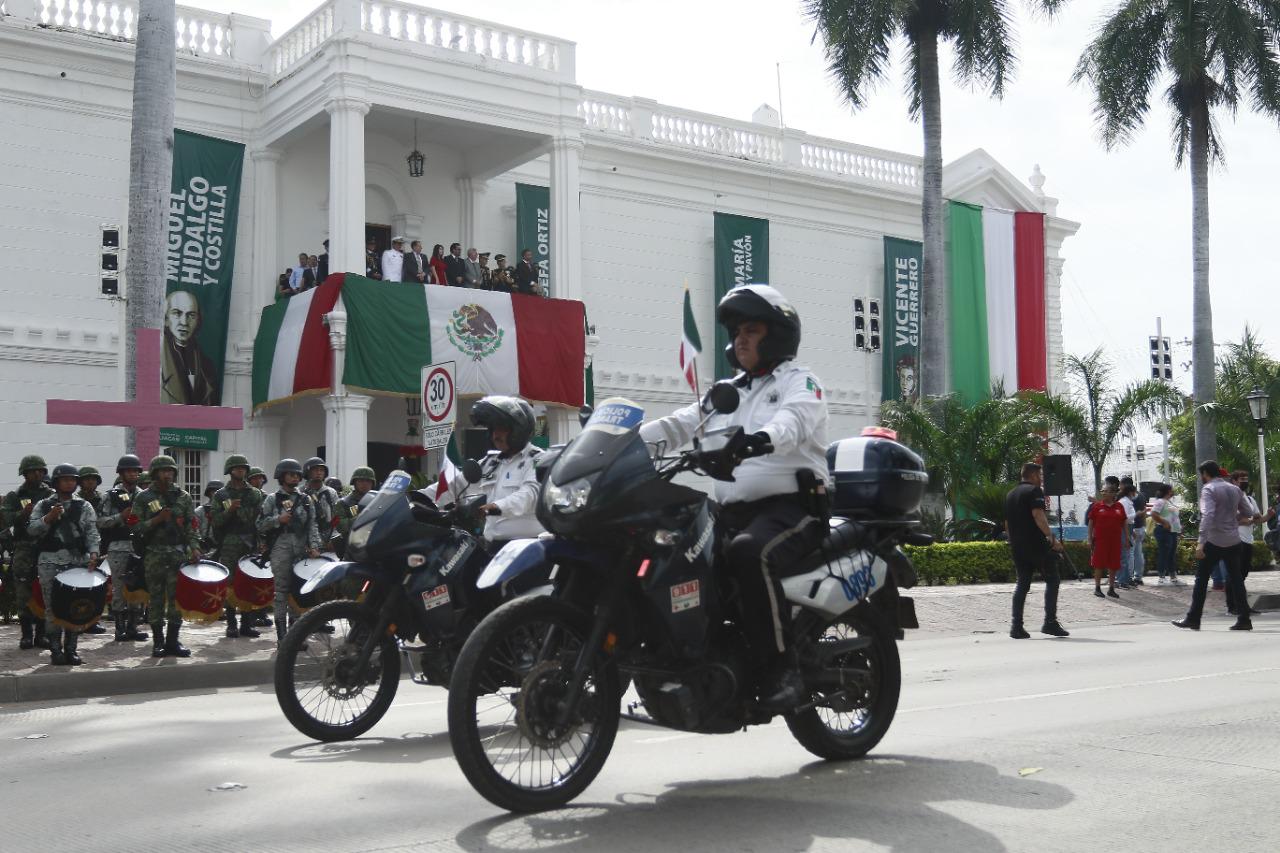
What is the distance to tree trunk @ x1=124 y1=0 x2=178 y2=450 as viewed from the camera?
50.7 ft

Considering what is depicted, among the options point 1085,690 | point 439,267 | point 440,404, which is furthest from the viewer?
point 439,267

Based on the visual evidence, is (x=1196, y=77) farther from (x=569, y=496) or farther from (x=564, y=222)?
(x=569, y=496)

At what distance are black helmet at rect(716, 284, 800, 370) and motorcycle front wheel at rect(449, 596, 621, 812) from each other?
154 cm

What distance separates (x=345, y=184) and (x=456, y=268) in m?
2.62

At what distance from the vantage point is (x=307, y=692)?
291 inches

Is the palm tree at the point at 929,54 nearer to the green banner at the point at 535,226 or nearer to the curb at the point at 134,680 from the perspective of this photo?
the green banner at the point at 535,226

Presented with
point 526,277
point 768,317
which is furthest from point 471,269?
point 768,317

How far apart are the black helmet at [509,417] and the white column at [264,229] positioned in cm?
1825

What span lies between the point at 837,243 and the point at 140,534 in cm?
2347

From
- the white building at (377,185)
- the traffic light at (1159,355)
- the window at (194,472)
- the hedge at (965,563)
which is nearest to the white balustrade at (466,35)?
the white building at (377,185)

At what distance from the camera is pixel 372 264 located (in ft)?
82.9

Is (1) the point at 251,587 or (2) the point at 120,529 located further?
(2) the point at 120,529

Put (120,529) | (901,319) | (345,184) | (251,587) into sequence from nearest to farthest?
(251,587) → (120,529) → (345,184) → (901,319)

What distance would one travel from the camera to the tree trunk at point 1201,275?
94.7 ft
